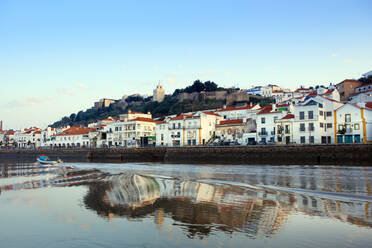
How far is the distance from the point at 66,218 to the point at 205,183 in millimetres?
10982

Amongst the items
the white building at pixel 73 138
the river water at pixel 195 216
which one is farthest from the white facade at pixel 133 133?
the river water at pixel 195 216

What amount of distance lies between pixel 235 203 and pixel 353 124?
3905cm

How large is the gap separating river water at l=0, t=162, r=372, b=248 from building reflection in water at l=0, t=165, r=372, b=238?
3cm

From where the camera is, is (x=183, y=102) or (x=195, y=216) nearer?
(x=195, y=216)

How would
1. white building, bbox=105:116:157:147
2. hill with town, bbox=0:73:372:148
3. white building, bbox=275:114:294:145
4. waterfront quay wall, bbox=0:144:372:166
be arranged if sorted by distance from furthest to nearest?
white building, bbox=105:116:157:147, white building, bbox=275:114:294:145, hill with town, bbox=0:73:372:148, waterfront quay wall, bbox=0:144:372:166

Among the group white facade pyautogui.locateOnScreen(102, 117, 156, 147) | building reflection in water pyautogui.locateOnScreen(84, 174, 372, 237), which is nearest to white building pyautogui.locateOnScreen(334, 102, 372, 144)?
building reflection in water pyautogui.locateOnScreen(84, 174, 372, 237)

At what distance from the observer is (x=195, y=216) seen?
41.0 feet

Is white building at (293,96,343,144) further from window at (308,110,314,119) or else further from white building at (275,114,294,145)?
white building at (275,114,294,145)

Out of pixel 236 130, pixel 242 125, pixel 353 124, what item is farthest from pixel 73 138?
pixel 353 124

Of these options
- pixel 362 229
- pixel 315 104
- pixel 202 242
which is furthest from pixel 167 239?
pixel 315 104

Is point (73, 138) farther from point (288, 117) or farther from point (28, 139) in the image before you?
point (288, 117)

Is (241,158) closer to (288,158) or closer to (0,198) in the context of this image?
(288,158)

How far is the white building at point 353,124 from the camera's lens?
4528 centimetres

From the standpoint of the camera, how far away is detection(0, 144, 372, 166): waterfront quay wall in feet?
124
